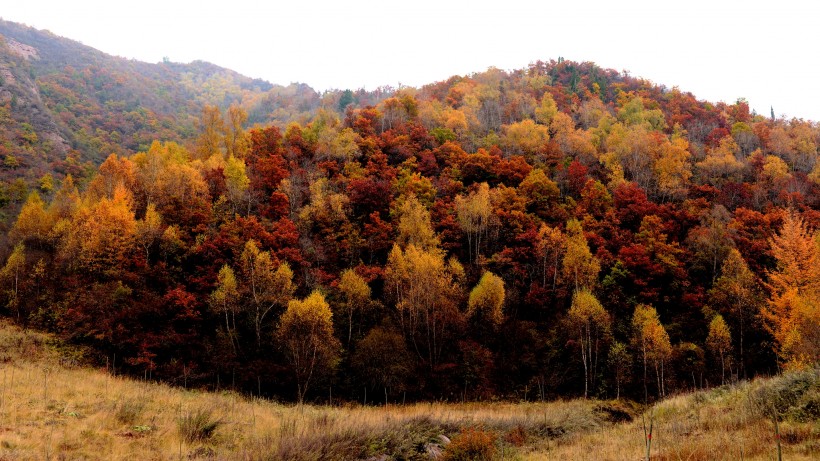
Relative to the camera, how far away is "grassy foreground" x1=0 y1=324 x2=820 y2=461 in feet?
26.8

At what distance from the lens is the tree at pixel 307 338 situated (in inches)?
1100

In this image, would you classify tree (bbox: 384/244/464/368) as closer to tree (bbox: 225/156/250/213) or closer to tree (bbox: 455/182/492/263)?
tree (bbox: 455/182/492/263)

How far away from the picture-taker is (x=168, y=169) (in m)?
39.1

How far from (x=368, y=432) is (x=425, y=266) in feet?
72.1

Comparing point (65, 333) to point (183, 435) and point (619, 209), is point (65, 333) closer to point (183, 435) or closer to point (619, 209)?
point (183, 435)

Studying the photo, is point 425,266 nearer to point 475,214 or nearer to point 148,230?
point 475,214

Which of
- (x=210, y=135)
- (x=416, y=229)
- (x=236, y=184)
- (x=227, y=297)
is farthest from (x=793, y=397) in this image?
(x=210, y=135)

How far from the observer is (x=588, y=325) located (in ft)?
103

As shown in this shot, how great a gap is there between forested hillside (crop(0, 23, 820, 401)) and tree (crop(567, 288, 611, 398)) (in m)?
0.22

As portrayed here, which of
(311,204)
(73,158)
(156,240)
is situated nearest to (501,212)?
(311,204)

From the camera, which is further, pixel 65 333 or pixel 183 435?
pixel 65 333

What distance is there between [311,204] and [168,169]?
13.7 meters

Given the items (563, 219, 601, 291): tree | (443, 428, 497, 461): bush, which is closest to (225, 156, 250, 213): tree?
(563, 219, 601, 291): tree

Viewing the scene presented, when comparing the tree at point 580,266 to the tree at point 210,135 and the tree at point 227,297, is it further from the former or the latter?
the tree at point 210,135
